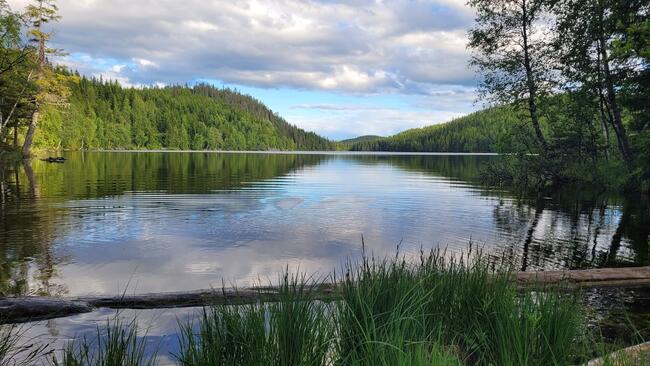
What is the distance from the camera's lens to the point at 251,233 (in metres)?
16.4

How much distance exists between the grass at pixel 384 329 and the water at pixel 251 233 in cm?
183

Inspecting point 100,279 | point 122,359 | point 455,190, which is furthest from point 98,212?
point 455,190

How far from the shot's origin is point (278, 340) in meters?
4.63

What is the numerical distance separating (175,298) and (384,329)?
5.20 meters

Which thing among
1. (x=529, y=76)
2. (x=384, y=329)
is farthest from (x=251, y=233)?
(x=529, y=76)

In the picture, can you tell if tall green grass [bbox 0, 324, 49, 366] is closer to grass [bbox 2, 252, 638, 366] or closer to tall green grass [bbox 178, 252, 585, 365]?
grass [bbox 2, 252, 638, 366]

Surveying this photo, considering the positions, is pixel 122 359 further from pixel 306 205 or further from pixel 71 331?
pixel 306 205

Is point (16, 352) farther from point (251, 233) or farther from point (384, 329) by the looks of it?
point (251, 233)

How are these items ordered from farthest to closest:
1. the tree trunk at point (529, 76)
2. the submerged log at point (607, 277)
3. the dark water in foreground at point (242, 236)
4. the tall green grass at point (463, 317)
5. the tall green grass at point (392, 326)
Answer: the tree trunk at point (529, 76) → the dark water in foreground at point (242, 236) → the submerged log at point (607, 277) → the tall green grass at point (463, 317) → the tall green grass at point (392, 326)

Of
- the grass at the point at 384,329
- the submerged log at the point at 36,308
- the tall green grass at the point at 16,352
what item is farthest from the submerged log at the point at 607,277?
the submerged log at the point at 36,308

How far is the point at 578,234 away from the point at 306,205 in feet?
43.5

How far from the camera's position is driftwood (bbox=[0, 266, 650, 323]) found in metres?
7.53

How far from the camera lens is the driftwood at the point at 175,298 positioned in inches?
297

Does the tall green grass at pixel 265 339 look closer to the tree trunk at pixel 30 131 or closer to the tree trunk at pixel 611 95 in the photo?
the tree trunk at pixel 611 95
